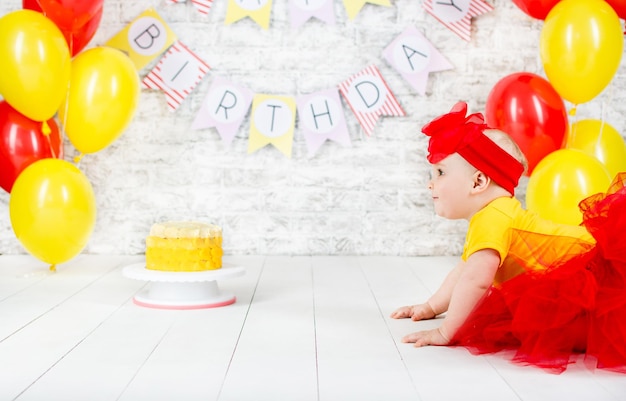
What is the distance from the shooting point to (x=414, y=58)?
3227 millimetres

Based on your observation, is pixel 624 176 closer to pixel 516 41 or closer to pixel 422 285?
pixel 422 285

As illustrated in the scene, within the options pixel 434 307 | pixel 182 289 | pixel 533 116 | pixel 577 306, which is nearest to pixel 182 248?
pixel 182 289

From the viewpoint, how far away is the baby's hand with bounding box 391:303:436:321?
2068 mm

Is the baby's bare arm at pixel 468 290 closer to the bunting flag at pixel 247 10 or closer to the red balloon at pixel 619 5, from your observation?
the red balloon at pixel 619 5

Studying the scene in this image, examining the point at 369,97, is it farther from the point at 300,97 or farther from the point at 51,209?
the point at 51,209

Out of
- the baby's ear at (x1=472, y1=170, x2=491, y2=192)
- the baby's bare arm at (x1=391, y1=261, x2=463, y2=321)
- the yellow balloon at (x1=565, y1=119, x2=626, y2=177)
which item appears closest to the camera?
the baby's ear at (x1=472, y1=170, x2=491, y2=192)

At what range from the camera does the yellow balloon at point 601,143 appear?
2.85 metres

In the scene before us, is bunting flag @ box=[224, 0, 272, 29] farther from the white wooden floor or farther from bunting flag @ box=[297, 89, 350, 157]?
the white wooden floor

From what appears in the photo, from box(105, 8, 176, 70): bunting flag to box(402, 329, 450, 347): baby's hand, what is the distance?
183 cm

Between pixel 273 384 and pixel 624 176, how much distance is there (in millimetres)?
932

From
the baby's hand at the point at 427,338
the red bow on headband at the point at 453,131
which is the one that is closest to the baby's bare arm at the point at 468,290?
the baby's hand at the point at 427,338

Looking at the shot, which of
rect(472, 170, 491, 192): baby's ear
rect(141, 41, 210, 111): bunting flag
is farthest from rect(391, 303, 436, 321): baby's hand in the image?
rect(141, 41, 210, 111): bunting flag

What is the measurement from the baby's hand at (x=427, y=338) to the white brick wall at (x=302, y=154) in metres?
1.49

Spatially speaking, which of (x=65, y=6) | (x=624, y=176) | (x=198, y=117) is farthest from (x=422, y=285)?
(x=65, y=6)
